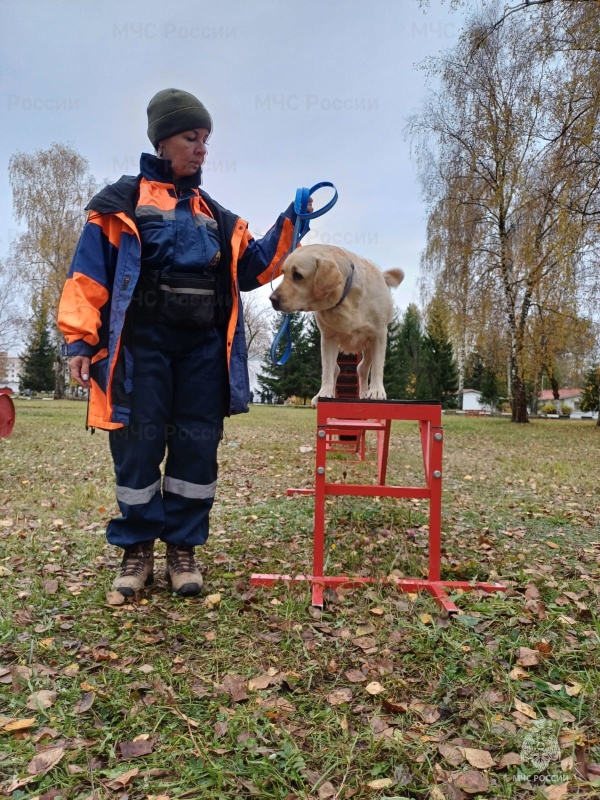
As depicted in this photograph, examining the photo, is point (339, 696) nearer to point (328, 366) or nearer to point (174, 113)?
point (328, 366)

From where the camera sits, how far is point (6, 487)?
5.42m

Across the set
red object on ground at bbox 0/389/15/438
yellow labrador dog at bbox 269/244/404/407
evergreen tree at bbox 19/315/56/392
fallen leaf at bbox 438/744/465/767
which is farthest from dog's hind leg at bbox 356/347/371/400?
evergreen tree at bbox 19/315/56/392

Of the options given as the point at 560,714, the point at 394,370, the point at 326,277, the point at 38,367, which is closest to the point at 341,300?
the point at 326,277

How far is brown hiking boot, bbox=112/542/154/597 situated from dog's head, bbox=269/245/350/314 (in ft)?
4.84

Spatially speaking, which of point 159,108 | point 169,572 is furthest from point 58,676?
point 159,108

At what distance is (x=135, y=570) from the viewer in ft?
8.90

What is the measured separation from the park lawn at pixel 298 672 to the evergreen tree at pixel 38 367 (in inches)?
1612

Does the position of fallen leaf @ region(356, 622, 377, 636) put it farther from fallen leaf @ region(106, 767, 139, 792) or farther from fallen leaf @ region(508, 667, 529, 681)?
fallen leaf @ region(106, 767, 139, 792)

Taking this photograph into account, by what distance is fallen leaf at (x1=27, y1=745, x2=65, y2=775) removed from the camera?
149cm

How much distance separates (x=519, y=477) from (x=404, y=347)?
31965mm

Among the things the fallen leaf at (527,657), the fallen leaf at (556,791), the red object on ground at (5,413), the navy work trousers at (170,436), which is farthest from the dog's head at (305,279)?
the red object on ground at (5,413)

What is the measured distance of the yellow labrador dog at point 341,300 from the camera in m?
3.00

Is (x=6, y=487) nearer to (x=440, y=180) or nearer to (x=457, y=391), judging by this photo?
(x=440, y=180)

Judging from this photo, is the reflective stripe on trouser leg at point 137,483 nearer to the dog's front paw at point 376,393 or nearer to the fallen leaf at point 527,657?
the dog's front paw at point 376,393
